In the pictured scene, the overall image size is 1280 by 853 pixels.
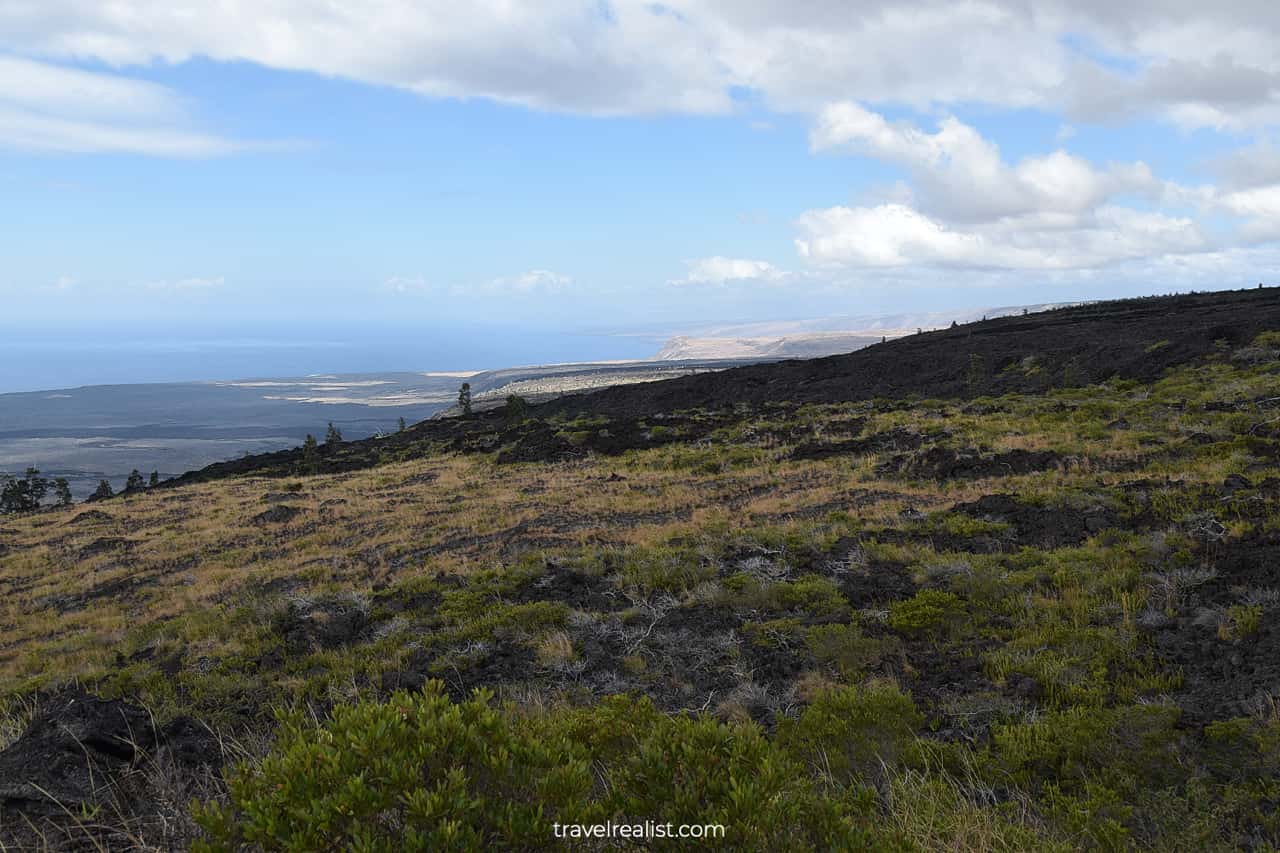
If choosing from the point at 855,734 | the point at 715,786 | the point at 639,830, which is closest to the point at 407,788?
the point at 639,830

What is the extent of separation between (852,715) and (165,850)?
5012mm

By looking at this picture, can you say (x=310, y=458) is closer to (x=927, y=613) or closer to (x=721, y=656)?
(x=721, y=656)

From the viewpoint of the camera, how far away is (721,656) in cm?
796

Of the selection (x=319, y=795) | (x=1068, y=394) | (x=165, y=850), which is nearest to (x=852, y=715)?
(x=319, y=795)

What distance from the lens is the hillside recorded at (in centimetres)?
298

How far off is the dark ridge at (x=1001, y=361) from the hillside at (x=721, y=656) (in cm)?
767

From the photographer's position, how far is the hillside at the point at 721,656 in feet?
9.78

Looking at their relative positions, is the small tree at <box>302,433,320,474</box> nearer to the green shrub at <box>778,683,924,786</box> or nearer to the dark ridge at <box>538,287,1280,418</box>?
the dark ridge at <box>538,287,1280,418</box>

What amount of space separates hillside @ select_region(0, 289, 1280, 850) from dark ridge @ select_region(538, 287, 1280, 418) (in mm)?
7667

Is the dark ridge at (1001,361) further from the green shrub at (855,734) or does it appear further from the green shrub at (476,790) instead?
the green shrub at (476,790)

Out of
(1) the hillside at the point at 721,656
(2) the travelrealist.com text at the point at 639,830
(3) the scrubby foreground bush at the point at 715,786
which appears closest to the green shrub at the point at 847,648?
(1) the hillside at the point at 721,656

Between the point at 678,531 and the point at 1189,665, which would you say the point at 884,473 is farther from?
the point at 1189,665

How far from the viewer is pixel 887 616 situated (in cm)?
844

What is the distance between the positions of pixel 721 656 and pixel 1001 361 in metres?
36.4
